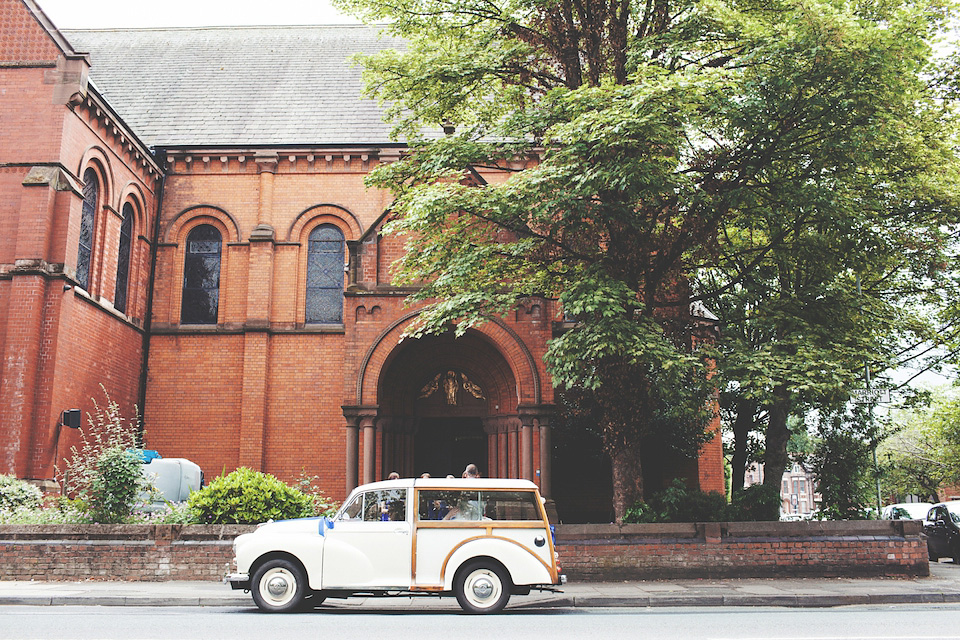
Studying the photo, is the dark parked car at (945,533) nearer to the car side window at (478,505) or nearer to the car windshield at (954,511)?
the car windshield at (954,511)

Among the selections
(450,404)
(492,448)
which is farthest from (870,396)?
(450,404)

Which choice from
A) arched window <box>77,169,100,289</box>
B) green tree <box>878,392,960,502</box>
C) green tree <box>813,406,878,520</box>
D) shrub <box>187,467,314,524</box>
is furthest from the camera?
green tree <box>878,392,960,502</box>

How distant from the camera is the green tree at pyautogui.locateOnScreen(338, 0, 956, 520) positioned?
11.4 m

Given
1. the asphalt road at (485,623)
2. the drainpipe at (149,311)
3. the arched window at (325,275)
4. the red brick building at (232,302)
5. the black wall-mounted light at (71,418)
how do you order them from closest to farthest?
the asphalt road at (485,623) < the black wall-mounted light at (71,418) < the red brick building at (232,302) < the drainpipe at (149,311) < the arched window at (325,275)

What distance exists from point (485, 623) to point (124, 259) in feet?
53.8

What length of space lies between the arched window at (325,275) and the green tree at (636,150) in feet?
22.4

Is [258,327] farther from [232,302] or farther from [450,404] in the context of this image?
[450,404]

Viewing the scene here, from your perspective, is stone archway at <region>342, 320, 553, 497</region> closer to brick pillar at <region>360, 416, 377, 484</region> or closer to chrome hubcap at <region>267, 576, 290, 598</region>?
brick pillar at <region>360, 416, 377, 484</region>

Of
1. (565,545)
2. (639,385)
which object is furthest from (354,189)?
(565,545)

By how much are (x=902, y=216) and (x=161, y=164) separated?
19012 millimetres

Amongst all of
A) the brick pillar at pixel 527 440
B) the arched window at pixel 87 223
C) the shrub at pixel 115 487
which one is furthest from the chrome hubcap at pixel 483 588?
the arched window at pixel 87 223

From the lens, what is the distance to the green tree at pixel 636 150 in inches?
450

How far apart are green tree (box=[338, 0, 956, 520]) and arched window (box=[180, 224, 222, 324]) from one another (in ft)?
29.2

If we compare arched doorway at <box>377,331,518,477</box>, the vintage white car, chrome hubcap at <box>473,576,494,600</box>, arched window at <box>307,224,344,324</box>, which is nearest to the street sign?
arched doorway at <box>377,331,518,477</box>
